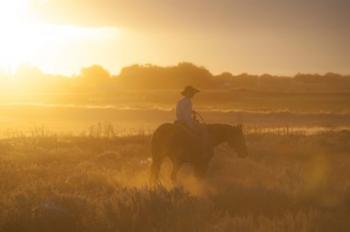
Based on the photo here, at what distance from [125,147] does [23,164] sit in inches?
266

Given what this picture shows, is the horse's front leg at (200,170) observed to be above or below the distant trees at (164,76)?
below

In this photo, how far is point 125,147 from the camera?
28562 millimetres

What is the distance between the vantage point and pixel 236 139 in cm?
1988

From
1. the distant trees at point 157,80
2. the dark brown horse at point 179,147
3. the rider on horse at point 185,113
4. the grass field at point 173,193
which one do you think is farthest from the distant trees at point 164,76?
the rider on horse at point 185,113

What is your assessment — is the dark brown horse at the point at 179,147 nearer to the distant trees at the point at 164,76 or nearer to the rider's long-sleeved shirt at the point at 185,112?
the rider's long-sleeved shirt at the point at 185,112

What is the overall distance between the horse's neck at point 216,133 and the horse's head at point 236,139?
0.23 meters

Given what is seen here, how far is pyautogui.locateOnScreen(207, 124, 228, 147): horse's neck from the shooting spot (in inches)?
747

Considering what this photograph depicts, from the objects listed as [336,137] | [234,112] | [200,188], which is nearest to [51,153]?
[200,188]

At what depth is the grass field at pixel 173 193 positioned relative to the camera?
1109cm

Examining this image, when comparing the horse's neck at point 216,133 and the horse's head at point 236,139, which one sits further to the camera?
the horse's head at point 236,139

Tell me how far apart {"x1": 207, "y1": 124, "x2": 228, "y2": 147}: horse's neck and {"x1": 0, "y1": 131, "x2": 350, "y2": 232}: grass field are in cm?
98

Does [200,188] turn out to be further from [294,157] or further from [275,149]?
[275,149]

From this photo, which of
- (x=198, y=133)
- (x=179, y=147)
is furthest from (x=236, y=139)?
(x=179, y=147)

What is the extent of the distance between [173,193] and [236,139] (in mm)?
8297
